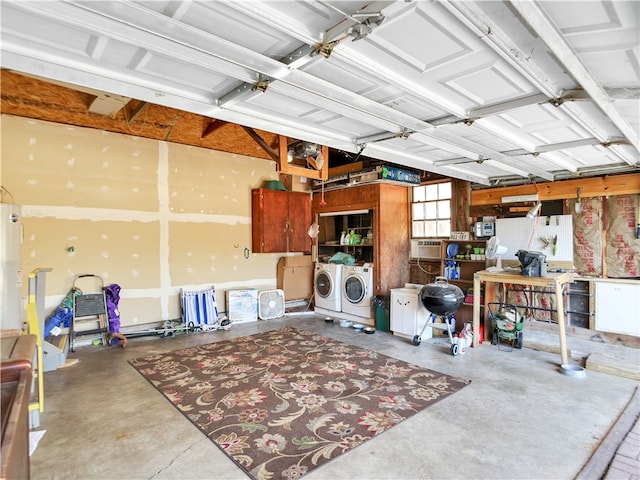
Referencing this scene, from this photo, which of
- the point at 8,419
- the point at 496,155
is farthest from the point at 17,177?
the point at 496,155

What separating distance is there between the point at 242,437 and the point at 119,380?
1.86m

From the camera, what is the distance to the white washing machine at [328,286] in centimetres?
629

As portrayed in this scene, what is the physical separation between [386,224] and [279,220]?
207 cm

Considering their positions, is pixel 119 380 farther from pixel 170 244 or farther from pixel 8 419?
pixel 8 419

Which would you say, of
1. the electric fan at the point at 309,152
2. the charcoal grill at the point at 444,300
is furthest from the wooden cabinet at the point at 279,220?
the charcoal grill at the point at 444,300

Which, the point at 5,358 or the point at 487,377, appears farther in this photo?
the point at 487,377

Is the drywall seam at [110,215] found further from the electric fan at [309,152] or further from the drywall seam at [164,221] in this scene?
the electric fan at [309,152]

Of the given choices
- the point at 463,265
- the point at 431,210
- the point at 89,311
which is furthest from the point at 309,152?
the point at 89,311

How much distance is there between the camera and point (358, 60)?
186 cm

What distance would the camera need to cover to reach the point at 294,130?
10.00 ft

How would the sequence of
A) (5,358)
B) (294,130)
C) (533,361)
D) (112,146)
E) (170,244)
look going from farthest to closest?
(170,244) → (112,146) → (533,361) → (294,130) → (5,358)

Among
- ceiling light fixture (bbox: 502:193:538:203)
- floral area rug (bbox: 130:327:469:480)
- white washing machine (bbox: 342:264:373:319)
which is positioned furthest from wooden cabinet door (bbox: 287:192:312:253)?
ceiling light fixture (bbox: 502:193:538:203)

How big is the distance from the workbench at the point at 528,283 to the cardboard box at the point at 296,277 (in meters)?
3.40

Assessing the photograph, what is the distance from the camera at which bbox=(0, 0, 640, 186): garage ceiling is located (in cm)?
147
